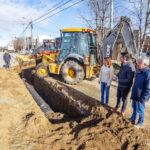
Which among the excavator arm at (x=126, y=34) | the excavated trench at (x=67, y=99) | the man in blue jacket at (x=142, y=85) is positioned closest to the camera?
the man in blue jacket at (x=142, y=85)

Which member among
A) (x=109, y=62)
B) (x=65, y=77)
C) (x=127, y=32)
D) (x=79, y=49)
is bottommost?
(x=65, y=77)

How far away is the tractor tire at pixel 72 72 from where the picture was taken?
5829 millimetres

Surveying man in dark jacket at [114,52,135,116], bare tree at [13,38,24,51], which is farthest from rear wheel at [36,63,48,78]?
bare tree at [13,38,24,51]

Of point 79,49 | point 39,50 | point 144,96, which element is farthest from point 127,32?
point 39,50

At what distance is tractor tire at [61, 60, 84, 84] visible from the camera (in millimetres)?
5829

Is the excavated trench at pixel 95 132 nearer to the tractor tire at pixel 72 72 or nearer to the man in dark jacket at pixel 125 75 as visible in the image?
the man in dark jacket at pixel 125 75

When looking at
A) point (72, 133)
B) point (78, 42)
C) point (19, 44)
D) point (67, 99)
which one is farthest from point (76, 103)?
point (19, 44)

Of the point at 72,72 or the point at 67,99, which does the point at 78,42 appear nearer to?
the point at 72,72

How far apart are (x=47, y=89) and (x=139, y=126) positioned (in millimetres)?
4919

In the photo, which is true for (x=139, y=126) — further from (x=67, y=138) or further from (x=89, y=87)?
(x=89, y=87)

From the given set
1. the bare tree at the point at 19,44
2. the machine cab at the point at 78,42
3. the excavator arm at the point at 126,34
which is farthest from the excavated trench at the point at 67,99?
the bare tree at the point at 19,44

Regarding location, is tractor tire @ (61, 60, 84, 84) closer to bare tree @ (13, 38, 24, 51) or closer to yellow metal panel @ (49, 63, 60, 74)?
yellow metal panel @ (49, 63, 60, 74)

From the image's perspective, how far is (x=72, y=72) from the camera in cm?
618

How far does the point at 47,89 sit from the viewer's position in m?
6.70
